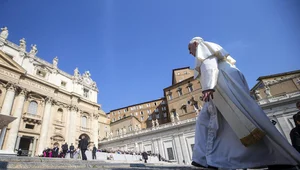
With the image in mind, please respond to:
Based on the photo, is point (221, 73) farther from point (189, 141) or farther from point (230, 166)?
point (189, 141)

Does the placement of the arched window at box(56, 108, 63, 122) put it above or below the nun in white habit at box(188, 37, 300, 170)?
above

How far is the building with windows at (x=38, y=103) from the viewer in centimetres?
1795

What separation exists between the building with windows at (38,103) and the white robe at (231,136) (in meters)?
19.8

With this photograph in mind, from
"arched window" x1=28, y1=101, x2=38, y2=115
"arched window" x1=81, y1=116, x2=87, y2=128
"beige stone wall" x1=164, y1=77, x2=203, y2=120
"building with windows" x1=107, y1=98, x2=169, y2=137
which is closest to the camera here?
"arched window" x1=28, y1=101, x2=38, y2=115

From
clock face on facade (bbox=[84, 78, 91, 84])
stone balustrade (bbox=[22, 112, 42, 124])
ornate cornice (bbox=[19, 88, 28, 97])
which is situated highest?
clock face on facade (bbox=[84, 78, 91, 84])

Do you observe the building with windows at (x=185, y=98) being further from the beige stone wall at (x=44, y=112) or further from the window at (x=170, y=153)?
the beige stone wall at (x=44, y=112)

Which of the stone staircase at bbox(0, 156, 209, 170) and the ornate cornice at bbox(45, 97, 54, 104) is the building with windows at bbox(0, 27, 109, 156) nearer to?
the ornate cornice at bbox(45, 97, 54, 104)

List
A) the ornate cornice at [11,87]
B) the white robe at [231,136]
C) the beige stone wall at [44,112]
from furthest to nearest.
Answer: the beige stone wall at [44,112] < the ornate cornice at [11,87] < the white robe at [231,136]

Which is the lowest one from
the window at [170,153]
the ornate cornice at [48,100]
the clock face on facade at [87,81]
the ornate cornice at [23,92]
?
the window at [170,153]

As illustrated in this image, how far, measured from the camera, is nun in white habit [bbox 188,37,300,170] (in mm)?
1869

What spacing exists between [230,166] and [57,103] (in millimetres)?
27047

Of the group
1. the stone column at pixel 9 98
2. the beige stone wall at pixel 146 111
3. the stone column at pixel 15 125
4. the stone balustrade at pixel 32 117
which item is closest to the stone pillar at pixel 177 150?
the beige stone wall at pixel 146 111

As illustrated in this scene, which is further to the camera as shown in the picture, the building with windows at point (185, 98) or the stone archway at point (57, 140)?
the building with windows at point (185, 98)

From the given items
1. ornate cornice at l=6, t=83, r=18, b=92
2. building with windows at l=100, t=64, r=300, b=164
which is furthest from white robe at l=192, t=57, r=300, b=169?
ornate cornice at l=6, t=83, r=18, b=92
